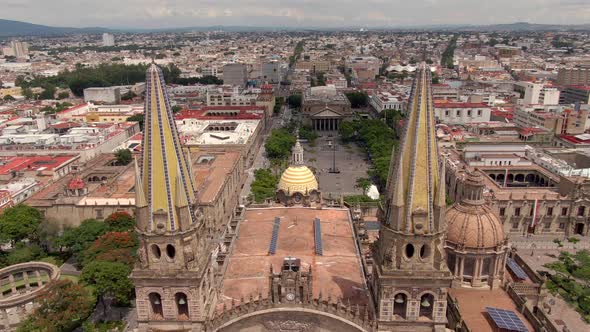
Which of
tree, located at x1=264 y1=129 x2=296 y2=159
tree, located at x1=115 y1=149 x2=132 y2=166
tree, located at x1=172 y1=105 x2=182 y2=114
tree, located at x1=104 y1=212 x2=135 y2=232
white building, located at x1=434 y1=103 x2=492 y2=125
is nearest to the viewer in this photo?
tree, located at x1=104 y1=212 x2=135 y2=232

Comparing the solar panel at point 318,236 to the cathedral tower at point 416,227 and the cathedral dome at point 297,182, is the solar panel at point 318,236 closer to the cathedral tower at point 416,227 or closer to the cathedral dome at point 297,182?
the cathedral dome at point 297,182

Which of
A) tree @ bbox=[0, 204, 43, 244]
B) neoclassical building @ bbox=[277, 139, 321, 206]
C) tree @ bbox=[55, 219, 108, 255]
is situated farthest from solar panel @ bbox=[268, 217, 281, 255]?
tree @ bbox=[0, 204, 43, 244]

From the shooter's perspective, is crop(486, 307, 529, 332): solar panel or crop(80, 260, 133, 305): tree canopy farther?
crop(80, 260, 133, 305): tree canopy

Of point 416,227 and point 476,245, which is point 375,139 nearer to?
point 476,245

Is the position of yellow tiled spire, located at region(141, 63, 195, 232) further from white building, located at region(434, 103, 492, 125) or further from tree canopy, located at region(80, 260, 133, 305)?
white building, located at region(434, 103, 492, 125)

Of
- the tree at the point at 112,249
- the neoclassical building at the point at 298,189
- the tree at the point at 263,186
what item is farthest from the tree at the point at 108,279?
the tree at the point at 263,186

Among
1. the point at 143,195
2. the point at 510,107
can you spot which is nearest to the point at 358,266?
the point at 143,195

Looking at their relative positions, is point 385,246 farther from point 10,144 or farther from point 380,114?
point 380,114
